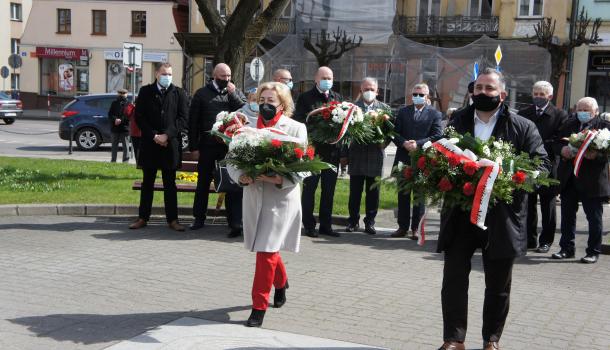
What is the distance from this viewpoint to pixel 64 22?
162 feet

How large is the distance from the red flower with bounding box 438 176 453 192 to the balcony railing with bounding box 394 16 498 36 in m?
34.3

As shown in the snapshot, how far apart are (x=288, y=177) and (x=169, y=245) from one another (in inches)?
135

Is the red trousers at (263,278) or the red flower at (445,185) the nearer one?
the red flower at (445,185)

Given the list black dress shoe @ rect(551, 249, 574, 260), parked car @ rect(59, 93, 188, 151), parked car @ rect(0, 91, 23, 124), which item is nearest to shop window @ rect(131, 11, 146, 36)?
parked car @ rect(0, 91, 23, 124)

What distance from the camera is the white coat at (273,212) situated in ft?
19.9

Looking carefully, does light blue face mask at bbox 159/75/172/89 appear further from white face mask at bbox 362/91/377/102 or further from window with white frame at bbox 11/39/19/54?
window with white frame at bbox 11/39/19/54

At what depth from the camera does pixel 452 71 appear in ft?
106

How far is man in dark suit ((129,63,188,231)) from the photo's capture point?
988 cm

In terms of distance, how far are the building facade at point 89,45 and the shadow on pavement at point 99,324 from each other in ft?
137

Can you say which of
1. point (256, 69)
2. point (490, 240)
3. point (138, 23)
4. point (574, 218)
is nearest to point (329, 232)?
point (574, 218)

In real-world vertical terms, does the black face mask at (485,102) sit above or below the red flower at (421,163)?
above

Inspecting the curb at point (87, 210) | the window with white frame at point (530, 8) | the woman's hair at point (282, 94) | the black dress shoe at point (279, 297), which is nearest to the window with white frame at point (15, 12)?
the window with white frame at point (530, 8)

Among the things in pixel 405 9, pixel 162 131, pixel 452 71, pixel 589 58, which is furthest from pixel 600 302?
pixel 405 9

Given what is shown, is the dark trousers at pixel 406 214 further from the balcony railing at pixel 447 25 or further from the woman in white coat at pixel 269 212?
the balcony railing at pixel 447 25
